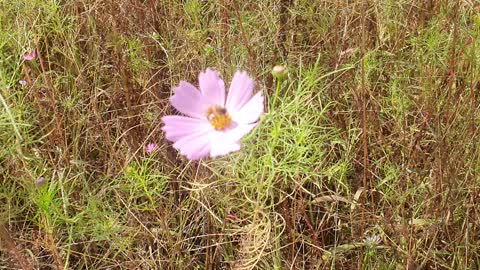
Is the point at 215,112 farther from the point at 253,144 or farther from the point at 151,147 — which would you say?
the point at 151,147

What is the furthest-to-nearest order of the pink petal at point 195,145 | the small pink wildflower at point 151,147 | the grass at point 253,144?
1. the small pink wildflower at point 151,147
2. the grass at point 253,144
3. the pink petal at point 195,145

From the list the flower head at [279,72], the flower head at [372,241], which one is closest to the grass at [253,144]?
the flower head at [372,241]

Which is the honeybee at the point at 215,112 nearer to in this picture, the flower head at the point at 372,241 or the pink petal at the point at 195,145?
the pink petal at the point at 195,145

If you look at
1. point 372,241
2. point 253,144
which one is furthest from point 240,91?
point 372,241

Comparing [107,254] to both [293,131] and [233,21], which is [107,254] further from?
[233,21]

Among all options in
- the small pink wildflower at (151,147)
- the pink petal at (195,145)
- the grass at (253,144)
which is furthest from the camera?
the small pink wildflower at (151,147)

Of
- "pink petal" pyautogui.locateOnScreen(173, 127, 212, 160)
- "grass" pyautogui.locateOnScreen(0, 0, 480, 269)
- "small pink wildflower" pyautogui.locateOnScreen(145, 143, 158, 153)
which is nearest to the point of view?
"pink petal" pyautogui.locateOnScreen(173, 127, 212, 160)

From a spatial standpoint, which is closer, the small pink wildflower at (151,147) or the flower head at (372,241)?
the flower head at (372,241)

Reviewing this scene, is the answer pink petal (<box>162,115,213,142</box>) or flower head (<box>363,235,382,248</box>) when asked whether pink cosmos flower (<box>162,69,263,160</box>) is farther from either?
flower head (<box>363,235,382,248</box>)

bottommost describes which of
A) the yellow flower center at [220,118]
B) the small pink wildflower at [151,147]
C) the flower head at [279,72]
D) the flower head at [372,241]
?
the flower head at [372,241]

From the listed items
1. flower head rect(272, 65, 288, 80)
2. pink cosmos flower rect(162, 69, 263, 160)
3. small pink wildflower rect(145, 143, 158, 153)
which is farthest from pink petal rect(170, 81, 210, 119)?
small pink wildflower rect(145, 143, 158, 153)
